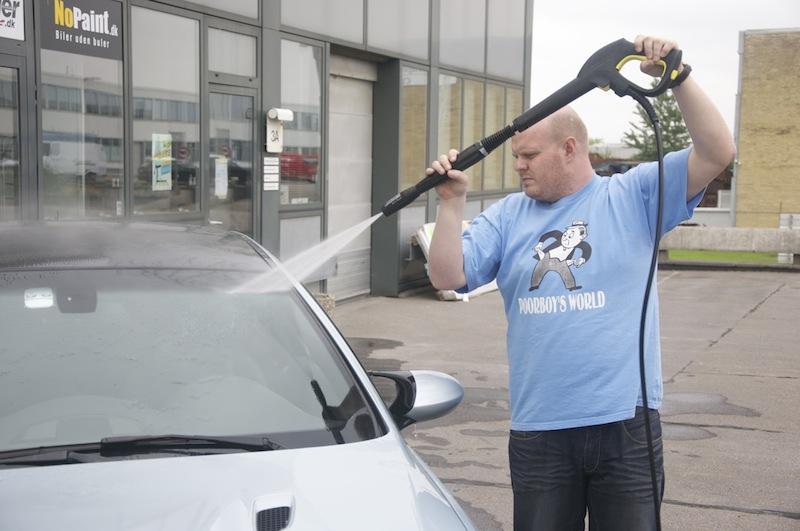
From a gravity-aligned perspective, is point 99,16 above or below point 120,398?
above

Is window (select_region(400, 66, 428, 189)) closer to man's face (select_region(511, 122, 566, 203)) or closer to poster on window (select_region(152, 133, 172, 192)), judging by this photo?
poster on window (select_region(152, 133, 172, 192))

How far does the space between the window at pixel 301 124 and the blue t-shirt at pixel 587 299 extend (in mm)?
8401

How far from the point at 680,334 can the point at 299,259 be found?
422cm

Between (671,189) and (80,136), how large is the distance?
6.29 m

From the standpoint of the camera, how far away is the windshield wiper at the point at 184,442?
2.91 metres

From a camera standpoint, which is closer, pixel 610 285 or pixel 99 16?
pixel 610 285

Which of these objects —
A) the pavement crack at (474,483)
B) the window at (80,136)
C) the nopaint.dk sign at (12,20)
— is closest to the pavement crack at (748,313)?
the pavement crack at (474,483)

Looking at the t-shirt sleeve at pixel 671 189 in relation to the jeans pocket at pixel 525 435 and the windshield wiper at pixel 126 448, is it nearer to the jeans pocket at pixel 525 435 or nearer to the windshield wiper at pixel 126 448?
the jeans pocket at pixel 525 435

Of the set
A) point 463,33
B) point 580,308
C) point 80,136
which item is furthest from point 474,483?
point 463,33

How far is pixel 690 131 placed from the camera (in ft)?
10.5

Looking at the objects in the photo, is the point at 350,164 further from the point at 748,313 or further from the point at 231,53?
the point at 748,313

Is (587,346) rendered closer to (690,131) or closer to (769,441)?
(690,131)

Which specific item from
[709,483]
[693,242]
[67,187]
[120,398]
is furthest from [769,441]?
[693,242]

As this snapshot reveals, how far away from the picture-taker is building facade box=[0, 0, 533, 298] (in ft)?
26.9
